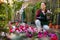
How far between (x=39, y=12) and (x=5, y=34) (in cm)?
64

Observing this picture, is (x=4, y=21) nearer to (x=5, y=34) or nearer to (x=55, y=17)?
(x=5, y=34)

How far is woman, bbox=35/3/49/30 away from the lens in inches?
198

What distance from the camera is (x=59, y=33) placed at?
16.4 feet

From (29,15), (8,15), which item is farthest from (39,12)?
(8,15)

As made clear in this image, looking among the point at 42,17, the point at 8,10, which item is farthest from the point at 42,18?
the point at 8,10

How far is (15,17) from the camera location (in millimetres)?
5020

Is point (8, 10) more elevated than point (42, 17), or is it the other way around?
point (8, 10)

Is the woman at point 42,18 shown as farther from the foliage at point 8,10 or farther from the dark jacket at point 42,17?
the foliage at point 8,10

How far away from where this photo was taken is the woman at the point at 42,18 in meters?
5.04

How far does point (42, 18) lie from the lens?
5.06 metres

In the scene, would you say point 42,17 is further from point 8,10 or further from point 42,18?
point 8,10

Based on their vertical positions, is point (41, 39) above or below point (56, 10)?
below

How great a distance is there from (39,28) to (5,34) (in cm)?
54

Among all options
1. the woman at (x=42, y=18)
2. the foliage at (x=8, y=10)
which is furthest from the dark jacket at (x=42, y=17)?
the foliage at (x=8, y=10)
